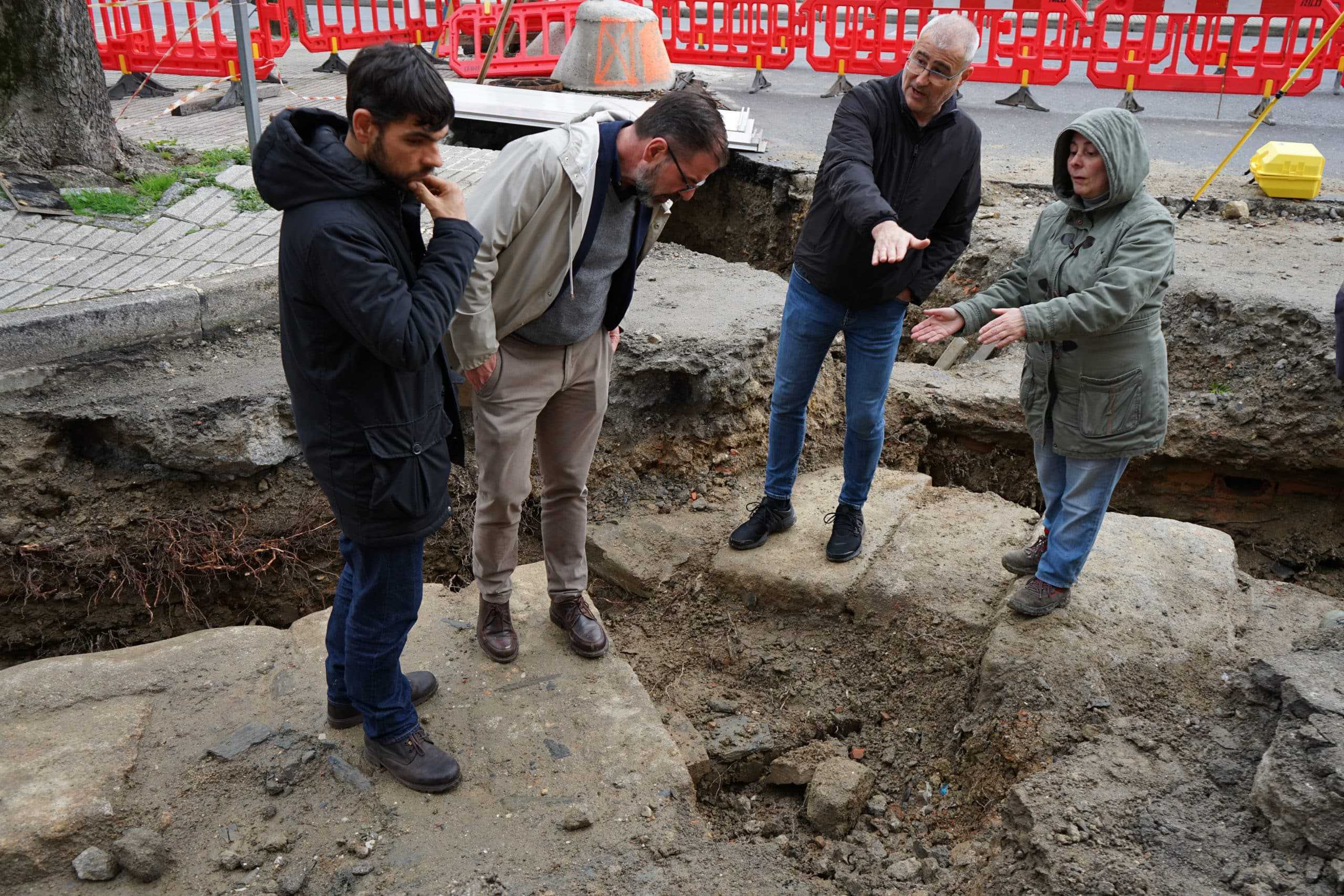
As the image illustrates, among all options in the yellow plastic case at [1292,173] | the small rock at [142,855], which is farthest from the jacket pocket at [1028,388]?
the yellow plastic case at [1292,173]

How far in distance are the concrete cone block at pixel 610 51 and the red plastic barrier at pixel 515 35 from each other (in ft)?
1.32

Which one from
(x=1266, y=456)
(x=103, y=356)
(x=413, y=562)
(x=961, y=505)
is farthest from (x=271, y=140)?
(x=1266, y=456)

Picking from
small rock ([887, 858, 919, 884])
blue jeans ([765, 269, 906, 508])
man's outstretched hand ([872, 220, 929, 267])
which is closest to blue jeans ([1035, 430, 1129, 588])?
blue jeans ([765, 269, 906, 508])

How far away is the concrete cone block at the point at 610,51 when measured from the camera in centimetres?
955

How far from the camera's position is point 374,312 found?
2188 mm

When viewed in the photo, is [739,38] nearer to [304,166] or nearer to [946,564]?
[946,564]

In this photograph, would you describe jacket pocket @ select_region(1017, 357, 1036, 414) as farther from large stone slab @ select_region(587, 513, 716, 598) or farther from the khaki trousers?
large stone slab @ select_region(587, 513, 716, 598)

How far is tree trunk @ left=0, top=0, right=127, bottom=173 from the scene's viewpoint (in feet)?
19.2

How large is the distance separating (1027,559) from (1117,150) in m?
1.62

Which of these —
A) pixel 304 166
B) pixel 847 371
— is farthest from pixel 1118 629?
pixel 304 166

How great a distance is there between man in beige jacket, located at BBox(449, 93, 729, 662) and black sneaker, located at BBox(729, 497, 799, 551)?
92 cm

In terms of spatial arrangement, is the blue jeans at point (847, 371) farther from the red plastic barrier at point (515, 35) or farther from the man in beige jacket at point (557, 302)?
the red plastic barrier at point (515, 35)

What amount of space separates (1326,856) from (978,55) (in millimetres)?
12173

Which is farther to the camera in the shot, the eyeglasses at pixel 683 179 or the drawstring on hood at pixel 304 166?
the eyeglasses at pixel 683 179
